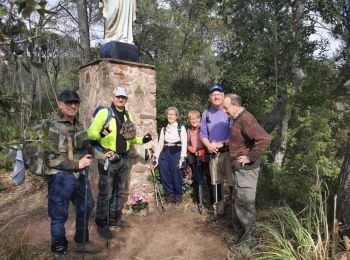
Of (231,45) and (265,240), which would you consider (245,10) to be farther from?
(265,240)

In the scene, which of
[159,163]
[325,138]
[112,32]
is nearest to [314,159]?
[325,138]

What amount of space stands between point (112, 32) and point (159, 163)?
7.26 feet

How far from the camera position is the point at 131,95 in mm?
5109

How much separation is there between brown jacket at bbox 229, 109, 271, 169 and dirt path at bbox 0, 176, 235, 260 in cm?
114

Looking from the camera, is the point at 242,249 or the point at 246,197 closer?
the point at 242,249

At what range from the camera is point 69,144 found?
3.29 metres

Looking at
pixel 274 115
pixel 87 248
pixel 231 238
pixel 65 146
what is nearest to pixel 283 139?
pixel 274 115

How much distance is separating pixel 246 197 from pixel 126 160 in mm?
1659

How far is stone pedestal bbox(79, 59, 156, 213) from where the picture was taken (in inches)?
192

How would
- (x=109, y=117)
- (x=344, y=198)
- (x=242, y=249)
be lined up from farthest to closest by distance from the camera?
(x=109, y=117)
(x=242, y=249)
(x=344, y=198)

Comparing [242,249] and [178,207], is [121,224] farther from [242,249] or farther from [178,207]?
[242,249]

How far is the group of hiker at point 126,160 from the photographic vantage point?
10.6 feet

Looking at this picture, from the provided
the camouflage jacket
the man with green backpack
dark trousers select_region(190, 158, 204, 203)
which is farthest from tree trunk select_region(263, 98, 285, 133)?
the camouflage jacket

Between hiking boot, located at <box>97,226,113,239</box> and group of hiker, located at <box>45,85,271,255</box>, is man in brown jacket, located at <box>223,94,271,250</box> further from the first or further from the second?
hiking boot, located at <box>97,226,113,239</box>
